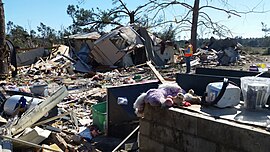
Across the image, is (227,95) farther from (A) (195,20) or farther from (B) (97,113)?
(A) (195,20)

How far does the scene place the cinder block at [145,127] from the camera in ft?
10.4

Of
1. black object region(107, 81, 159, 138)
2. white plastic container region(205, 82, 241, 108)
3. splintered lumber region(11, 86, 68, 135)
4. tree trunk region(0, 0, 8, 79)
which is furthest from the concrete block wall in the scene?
tree trunk region(0, 0, 8, 79)

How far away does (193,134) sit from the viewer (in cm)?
267

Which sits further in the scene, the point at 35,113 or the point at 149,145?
the point at 35,113

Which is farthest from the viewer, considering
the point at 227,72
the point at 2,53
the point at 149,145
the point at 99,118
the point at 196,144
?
the point at 2,53

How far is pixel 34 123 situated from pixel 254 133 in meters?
3.42

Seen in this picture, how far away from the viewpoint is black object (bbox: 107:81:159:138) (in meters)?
4.74

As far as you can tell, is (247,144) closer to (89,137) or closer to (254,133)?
(254,133)

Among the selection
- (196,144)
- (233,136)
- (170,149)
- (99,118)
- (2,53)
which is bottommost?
(99,118)

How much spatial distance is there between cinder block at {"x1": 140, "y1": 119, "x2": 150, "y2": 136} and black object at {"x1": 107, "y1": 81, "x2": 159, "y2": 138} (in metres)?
1.50

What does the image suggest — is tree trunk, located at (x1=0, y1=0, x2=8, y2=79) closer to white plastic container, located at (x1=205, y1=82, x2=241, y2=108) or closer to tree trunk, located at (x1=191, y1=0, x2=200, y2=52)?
white plastic container, located at (x1=205, y1=82, x2=241, y2=108)

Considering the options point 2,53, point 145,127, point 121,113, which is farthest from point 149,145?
point 2,53

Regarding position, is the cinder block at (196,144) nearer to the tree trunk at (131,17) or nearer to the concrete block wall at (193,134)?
the concrete block wall at (193,134)

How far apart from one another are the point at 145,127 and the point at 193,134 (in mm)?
694
